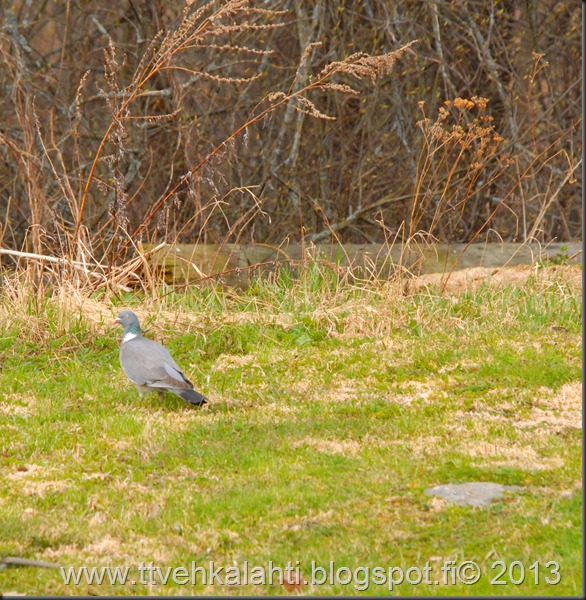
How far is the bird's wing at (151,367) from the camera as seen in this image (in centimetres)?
672

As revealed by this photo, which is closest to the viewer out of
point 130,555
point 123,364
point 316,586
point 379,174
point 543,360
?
point 316,586

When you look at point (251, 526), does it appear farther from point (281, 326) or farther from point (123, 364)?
point (281, 326)

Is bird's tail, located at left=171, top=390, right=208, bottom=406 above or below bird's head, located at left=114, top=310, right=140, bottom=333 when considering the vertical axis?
below

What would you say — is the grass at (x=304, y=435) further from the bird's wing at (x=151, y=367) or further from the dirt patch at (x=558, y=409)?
the bird's wing at (x=151, y=367)

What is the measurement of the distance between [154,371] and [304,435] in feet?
3.80

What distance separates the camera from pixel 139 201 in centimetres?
1466

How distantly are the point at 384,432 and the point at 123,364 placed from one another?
1958 mm

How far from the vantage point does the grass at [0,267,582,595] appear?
4672 mm

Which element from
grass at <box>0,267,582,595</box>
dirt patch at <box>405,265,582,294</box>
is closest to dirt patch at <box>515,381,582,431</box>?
grass at <box>0,267,582,595</box>

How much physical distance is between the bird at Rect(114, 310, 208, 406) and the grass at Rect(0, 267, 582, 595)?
0.62 ft

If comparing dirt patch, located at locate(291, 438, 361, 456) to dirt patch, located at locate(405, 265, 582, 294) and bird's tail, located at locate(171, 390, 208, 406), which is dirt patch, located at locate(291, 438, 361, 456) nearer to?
bird's tail, located at locate(171, 390, 208, 406)

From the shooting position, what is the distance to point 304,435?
6.37m

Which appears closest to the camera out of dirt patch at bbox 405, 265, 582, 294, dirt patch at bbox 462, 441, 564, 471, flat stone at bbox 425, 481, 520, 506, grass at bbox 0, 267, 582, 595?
grass at bbox 0, 267, 582, 595

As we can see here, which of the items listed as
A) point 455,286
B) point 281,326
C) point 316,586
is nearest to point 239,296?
point 281,326
